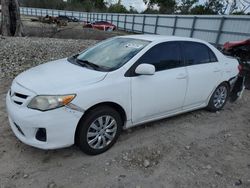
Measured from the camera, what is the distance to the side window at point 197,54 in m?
3.95

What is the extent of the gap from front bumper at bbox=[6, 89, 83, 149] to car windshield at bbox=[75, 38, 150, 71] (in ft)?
2.94

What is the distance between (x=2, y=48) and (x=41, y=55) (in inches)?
60.9

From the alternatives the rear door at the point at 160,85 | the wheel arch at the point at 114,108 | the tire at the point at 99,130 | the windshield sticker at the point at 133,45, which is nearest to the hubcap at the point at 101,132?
the tire at the point at 99,130

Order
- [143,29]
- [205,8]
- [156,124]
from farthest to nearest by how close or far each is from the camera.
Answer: [205,8]
[143,29]
[156,124]

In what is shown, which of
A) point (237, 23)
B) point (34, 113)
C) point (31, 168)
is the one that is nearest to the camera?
point (34, 113)

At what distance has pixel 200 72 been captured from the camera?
4.04m

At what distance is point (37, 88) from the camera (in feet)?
8.97

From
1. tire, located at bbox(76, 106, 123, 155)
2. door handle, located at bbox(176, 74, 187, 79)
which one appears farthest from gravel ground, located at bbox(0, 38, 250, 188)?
door handle, located at bbox(176, 74, 187, 79)

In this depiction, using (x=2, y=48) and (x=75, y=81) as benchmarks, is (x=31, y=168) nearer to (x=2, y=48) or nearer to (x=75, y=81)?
(x=75, y=81)

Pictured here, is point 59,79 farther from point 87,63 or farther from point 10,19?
point 10,19

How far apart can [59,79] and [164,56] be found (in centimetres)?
167

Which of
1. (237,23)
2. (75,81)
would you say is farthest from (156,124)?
(237,23)

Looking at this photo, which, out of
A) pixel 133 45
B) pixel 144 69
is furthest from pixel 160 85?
pixel 133 45

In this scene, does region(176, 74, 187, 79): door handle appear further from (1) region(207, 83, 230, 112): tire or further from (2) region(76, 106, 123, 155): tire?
(2) region(76, 106, 123, 155): tire
